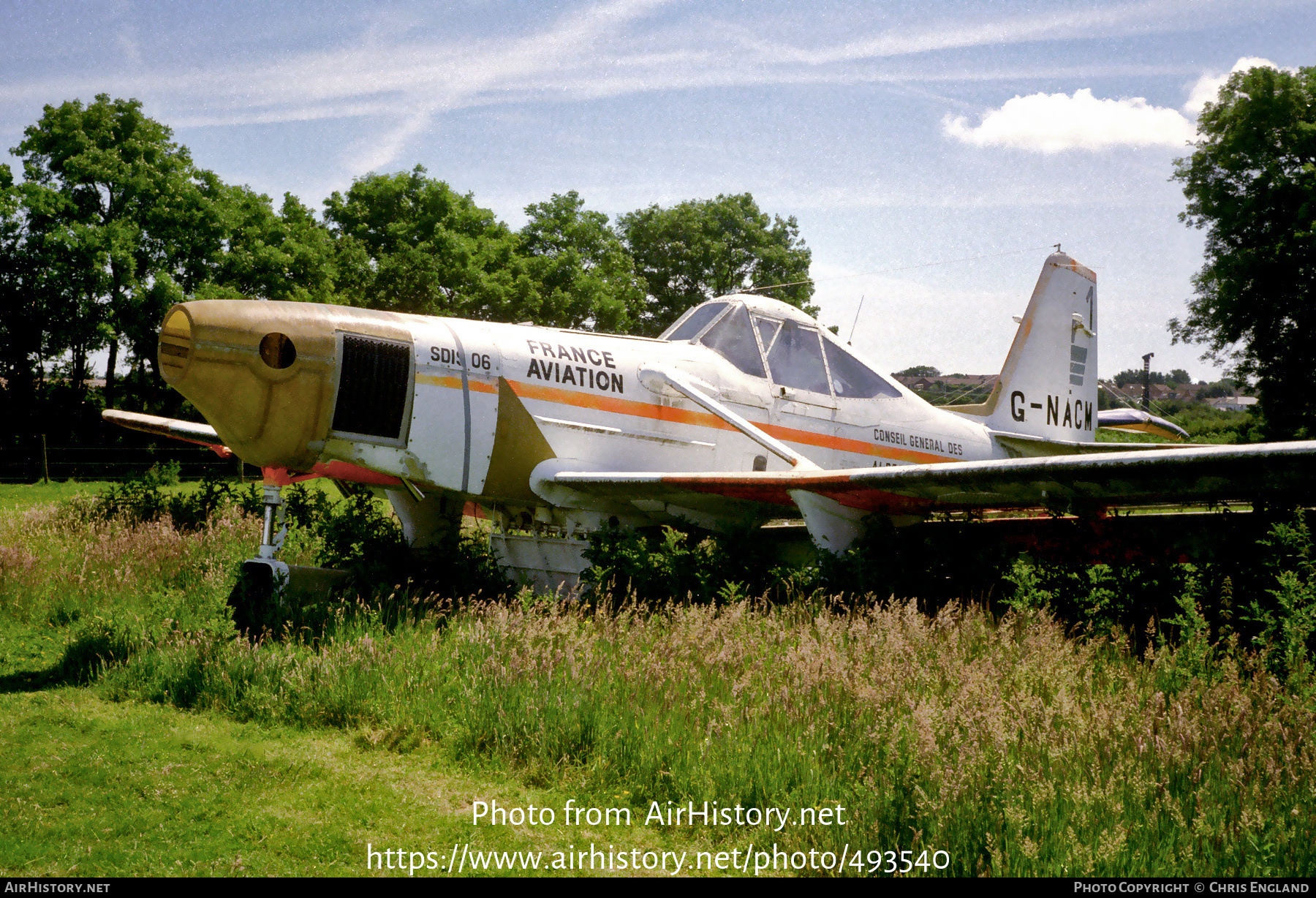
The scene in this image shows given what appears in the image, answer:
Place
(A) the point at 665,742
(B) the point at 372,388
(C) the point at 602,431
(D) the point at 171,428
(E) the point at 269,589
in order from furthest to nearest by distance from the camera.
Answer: (D) the point at 171,428 → (C) the point at 602,431 → (B) the point at 372,388 → (E) the point at 269,589 → (A) the point at 665,742

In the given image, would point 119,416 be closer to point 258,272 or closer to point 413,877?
point 413,877

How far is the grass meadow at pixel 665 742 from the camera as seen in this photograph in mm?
3652

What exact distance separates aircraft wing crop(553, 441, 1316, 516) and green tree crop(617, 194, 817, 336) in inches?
1527

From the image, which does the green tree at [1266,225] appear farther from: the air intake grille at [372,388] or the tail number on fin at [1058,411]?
the air intake grille at [372,388]

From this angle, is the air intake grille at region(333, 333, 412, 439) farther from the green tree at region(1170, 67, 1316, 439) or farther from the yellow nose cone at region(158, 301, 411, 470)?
the green tree at region(1170, 67, 1316, 439)

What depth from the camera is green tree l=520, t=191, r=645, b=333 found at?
3950cm

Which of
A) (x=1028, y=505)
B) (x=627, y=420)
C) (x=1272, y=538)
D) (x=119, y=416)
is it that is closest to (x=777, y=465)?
(x=627, y=420)

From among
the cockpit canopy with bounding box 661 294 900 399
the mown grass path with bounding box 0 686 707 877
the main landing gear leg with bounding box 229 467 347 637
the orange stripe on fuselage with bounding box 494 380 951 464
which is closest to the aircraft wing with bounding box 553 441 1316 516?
the orange stripe on fuselage with bounding box 494 380 951 464

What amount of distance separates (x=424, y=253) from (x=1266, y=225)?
120 feet

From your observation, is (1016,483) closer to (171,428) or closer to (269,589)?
(269,589)

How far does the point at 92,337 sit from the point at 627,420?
3517 cm

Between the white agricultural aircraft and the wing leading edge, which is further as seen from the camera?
the white agricultural aircraft

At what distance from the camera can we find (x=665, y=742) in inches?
179

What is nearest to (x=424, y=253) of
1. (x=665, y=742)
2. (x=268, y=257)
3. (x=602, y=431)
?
(x=268, y=257)
